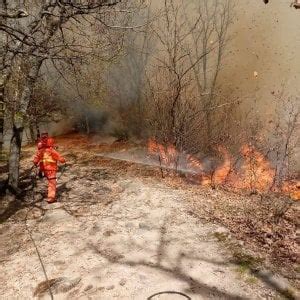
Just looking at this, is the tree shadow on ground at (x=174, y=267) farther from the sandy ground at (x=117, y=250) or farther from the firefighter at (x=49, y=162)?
the firefighter at (x=49, y=162)

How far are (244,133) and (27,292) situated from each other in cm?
944

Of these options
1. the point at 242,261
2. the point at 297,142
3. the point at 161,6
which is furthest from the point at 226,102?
the point at 242,261

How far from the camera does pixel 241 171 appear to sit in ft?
40.5

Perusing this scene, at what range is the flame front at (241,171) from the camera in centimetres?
1145

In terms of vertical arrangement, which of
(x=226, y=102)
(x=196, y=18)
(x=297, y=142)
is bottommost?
(x=297, y=142)

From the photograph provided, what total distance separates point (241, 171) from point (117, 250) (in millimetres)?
6742

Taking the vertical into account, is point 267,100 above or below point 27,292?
above

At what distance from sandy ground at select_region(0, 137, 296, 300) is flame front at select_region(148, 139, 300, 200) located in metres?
2.43

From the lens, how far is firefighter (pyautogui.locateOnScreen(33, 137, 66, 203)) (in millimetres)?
8912

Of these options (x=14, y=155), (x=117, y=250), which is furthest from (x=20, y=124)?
(x=117, y=250)

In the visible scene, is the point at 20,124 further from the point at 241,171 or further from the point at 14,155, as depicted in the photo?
the point at 241,171

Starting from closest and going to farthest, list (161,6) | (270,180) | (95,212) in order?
(95,212), (270,180), (161,6)

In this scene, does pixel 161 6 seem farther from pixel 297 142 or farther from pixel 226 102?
pixel 297 142

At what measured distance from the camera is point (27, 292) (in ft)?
18.9
